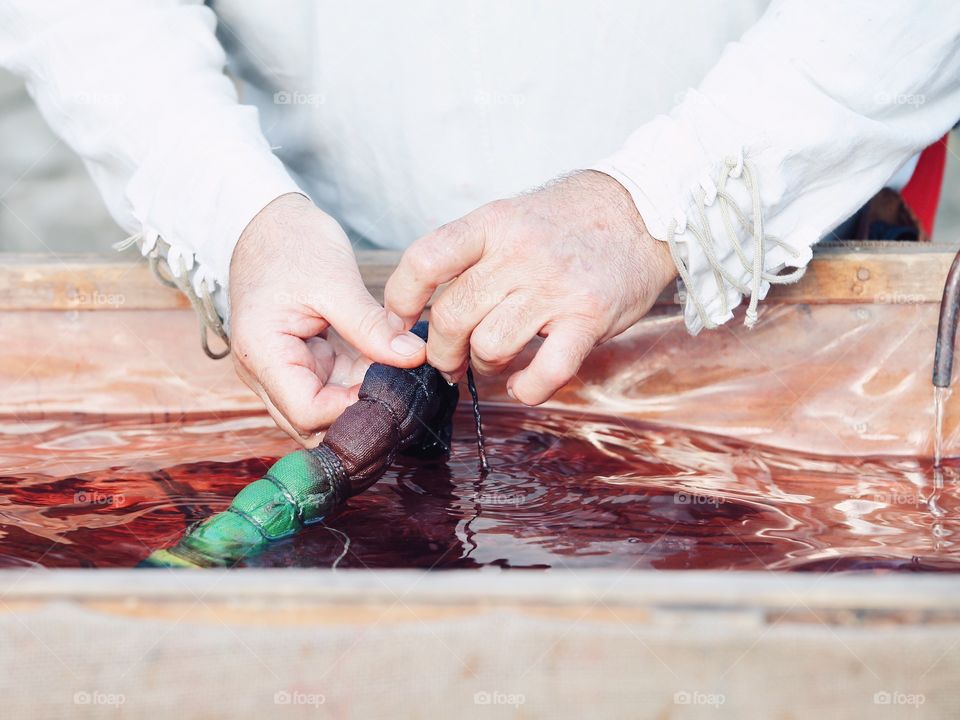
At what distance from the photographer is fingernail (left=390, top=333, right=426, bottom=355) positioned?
104 cm

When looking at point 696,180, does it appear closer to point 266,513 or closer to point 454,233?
point 454,233

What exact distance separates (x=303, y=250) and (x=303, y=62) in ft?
1.58

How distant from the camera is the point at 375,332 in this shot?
104 centimetres

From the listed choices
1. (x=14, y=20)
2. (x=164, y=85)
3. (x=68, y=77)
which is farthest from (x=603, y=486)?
(x=14, y=20)

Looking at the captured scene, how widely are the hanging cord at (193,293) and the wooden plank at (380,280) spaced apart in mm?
25

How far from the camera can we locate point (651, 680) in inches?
25.8

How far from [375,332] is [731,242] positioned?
40 cm

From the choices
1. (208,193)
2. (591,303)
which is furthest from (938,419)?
(208,193)

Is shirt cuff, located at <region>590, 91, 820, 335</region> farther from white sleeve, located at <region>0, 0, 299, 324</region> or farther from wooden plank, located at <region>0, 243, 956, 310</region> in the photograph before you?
white sleeve, located at <region>0, 0, 299, 324</region>

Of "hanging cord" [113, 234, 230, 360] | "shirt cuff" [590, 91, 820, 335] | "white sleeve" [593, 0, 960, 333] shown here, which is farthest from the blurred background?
"shirt cuff" [590, 91, 820, 335]

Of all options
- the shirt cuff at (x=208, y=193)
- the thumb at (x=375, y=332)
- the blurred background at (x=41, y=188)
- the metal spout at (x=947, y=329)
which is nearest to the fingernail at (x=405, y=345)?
the thumb at (x=375, y=332)

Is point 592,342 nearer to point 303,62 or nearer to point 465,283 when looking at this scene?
point 465,283

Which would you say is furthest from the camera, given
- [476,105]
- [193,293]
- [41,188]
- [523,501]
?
[41,188]

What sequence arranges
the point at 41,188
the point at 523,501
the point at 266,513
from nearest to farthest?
the point at 266,513
the point at 523,501
the point at 41,188
